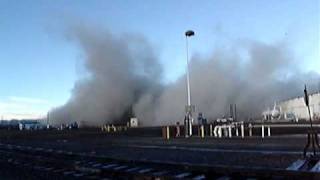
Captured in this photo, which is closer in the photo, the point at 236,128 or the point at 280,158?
the point at 280,158

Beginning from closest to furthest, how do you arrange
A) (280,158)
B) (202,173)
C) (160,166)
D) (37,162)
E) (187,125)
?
1. (202,173)
2. (160,166)
3. (280,158)
4. (37,162)
5. (187,125)

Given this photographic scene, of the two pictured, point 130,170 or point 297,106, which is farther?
point 297,106

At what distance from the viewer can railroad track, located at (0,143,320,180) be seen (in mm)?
11391

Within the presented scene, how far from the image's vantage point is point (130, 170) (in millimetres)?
14195

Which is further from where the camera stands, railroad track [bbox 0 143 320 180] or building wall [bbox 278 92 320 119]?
building wall [bbox 278 92 320 119]

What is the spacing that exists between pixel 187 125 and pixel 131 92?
64086 millimetres

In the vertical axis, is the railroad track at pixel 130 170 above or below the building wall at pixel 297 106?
below

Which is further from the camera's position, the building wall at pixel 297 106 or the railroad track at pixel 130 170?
the building wall at pixel 297 106

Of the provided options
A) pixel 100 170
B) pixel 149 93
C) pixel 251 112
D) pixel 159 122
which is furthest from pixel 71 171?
pixel 251 112

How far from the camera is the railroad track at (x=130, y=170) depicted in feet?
37.4

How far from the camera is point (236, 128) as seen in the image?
4116cm

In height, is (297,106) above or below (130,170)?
above

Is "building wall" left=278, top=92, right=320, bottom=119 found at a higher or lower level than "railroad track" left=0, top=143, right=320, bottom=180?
higher

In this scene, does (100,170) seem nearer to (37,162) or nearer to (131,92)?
(37,162)
